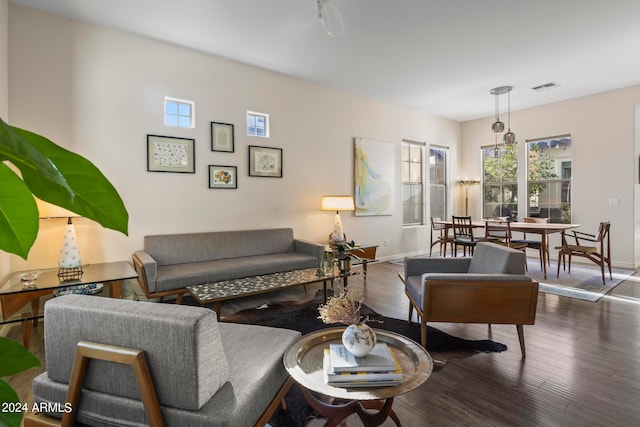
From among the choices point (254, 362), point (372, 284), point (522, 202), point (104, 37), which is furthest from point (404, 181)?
point (254, 362)

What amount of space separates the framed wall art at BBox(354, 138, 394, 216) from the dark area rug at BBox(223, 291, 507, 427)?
2.40 metres

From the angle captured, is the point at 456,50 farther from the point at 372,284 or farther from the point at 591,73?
the point at 372,284

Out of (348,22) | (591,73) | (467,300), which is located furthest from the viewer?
(591,73)

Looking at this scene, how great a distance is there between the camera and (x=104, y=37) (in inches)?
135

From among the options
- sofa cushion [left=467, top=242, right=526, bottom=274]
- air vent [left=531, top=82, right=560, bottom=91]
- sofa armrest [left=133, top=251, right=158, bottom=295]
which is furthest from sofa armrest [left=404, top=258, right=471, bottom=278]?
air vent [left=531, top=82, right=560, bottom=91]

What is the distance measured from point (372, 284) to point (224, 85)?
3.25 metres

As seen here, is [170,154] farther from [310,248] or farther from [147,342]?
[147,342]

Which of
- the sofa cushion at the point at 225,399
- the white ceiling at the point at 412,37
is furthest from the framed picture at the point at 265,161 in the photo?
the sofa cushion at the point at 225,399

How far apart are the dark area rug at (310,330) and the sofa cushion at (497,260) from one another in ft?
2.01

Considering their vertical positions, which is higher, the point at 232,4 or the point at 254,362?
the point at 232,4

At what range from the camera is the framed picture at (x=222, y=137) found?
4121mm

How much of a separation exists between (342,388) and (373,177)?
4.80 metres

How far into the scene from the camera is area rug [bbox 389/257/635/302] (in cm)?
394

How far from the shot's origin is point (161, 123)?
12.4 feet
